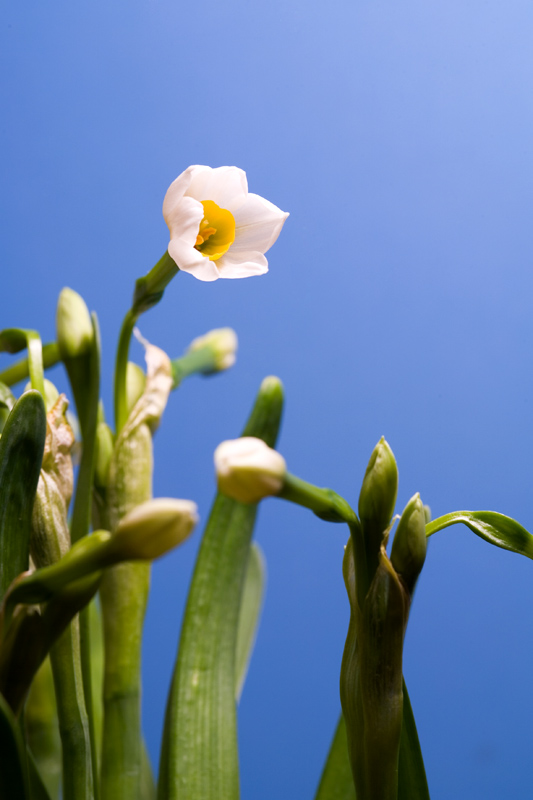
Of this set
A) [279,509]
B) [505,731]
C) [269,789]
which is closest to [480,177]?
[279,509]

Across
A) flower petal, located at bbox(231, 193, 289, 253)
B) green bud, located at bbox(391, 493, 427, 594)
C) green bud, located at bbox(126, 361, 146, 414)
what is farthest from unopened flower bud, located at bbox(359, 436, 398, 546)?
green bud, located at bbox(126, 361, 146, 414)

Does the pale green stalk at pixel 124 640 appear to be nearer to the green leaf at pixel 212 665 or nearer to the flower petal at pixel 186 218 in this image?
the green leaf at pixel 212 665

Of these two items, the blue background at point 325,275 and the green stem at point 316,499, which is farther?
the blue background at point 325,275

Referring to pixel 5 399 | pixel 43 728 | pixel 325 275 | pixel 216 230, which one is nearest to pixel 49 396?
pixel 5 399

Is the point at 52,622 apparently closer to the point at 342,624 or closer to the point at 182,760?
the point at 182,760

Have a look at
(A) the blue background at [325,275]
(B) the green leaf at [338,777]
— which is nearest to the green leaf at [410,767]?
(B) the green leaf at [338,777]

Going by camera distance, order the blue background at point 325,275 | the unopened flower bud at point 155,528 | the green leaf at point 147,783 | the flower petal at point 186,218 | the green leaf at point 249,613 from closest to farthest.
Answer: the unopened flower bud at point 155,528, the flower petal at point 186,218, the green leaf at point 147,783, the green leaf at point 249,613, the blue background at point 325,275

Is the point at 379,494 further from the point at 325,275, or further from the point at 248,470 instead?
the point at 325,275
